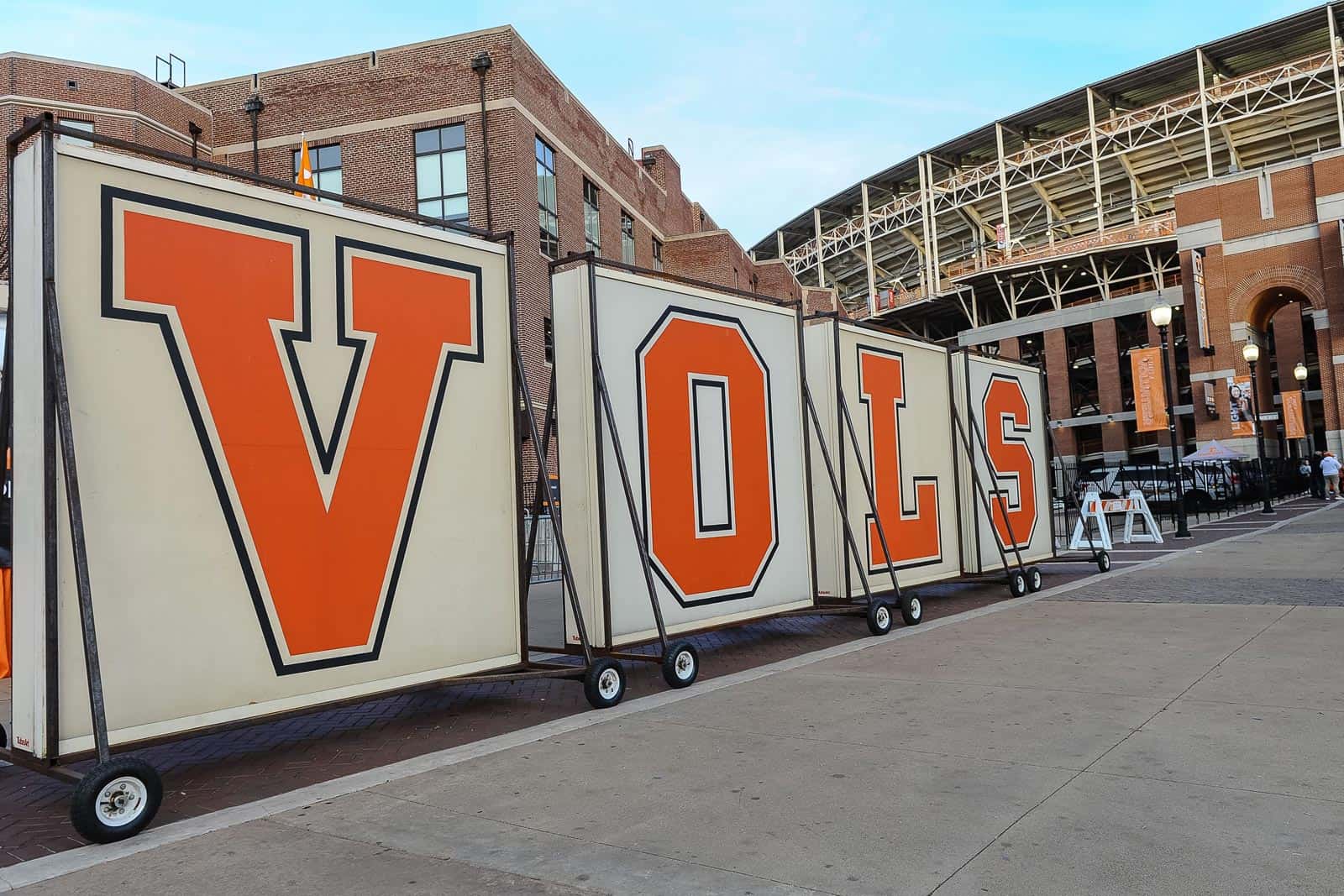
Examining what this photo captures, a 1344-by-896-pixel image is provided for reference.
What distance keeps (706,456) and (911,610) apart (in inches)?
111

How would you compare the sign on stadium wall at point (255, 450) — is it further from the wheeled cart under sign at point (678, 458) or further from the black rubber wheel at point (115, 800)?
the wheeled cart under sign at point (678, 458)

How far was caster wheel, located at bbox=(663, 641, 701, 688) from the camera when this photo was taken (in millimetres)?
6723

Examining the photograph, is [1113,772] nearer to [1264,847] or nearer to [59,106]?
[1264,847]

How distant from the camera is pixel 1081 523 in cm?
1539

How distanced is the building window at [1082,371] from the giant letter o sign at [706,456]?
5903 centimetres

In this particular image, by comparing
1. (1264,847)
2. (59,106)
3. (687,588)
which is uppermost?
(59,106)

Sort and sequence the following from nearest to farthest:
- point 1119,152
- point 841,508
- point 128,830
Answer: point 128,830 → point 841,508 → point 1119,152

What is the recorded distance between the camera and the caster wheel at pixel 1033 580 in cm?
1137

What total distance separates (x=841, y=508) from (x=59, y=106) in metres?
26.4

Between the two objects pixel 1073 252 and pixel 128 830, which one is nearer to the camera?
pixel 128 830

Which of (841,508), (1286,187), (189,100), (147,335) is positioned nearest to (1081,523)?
(841,508)

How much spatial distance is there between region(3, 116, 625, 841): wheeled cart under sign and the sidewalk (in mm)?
818

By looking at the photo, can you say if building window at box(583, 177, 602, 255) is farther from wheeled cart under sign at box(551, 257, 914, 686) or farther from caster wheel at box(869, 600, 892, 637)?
caster wheel at box(869, 600, 892, 637)

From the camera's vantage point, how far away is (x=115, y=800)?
397cm
